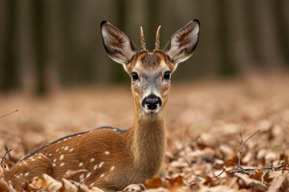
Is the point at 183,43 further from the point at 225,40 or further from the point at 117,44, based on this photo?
the point at 225,40

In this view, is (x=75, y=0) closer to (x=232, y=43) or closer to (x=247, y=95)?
(x=232, y=43)

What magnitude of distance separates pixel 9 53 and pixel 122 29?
677cm

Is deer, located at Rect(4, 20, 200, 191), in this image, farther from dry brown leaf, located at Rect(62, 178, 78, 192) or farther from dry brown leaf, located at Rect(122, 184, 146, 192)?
dry brown leaf, located at Rect(62, 178, 78, 192)

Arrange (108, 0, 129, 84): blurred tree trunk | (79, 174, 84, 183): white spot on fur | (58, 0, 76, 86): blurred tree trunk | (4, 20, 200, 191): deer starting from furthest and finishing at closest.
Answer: (58, 0, 76, 86): blurred tree trunk < (108, 0, 129, 84): blurred tree trunk < (79, 174, 84, 183): white spot on fur < (4, 20, 200, 191): deer

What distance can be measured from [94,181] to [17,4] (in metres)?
19.3

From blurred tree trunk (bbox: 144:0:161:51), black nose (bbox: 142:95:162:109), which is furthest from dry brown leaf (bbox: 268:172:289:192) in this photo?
blurred tree trunk (bbox: 144:0:161:51)

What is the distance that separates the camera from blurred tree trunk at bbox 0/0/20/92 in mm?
22438

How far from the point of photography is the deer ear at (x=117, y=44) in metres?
5.64

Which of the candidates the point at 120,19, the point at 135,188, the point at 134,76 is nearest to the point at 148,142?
the point at 135,188

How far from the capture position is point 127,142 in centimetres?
535

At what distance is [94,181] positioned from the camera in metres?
5.25

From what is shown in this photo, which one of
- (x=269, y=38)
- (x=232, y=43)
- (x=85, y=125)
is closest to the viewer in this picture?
(x=85, y=125)

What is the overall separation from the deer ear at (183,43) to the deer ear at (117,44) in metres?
0.40

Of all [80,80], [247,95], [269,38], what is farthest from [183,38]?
[80,80]
